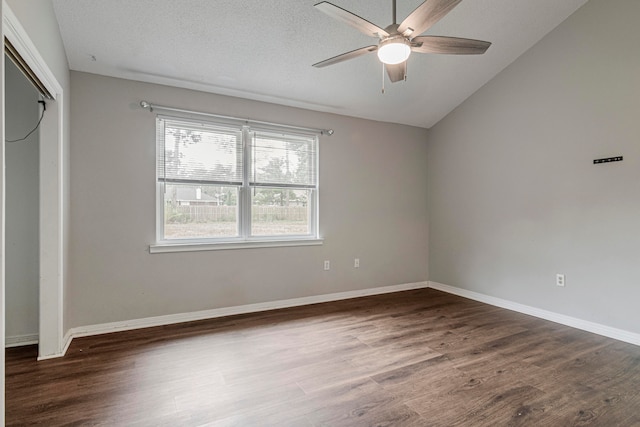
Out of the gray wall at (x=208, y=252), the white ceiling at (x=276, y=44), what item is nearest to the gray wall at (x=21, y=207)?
the gray wall at (x=208, y=252)

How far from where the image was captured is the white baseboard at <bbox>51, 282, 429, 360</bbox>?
3.04 meters

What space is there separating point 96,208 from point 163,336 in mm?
1392

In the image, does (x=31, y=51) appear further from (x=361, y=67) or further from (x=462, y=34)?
(x=462, y=34)

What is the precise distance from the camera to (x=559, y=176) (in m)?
3.45

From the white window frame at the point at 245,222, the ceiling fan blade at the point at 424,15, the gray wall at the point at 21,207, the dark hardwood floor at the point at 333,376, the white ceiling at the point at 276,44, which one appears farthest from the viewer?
the white window frame at the point at 245,222

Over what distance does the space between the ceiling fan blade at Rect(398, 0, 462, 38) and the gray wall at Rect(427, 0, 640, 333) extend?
7.72 ft

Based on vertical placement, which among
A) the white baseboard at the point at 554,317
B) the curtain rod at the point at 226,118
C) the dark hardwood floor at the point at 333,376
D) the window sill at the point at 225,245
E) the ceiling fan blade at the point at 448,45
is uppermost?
the ceiling fan blade at the point at 448,45

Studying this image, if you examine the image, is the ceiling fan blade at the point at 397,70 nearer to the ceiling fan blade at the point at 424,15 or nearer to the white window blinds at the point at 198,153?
the ceiling fan blade at the point at 424,15

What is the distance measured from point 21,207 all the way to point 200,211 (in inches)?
59.5

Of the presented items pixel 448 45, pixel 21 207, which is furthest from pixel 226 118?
pixel 448 45

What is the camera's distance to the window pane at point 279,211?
390cm

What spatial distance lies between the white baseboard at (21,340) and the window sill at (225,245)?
118 cm

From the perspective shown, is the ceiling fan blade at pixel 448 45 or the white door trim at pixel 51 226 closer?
the ceiling fan blade at pixel 448 45

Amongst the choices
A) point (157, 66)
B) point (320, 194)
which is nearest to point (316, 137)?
point (320, 194)
